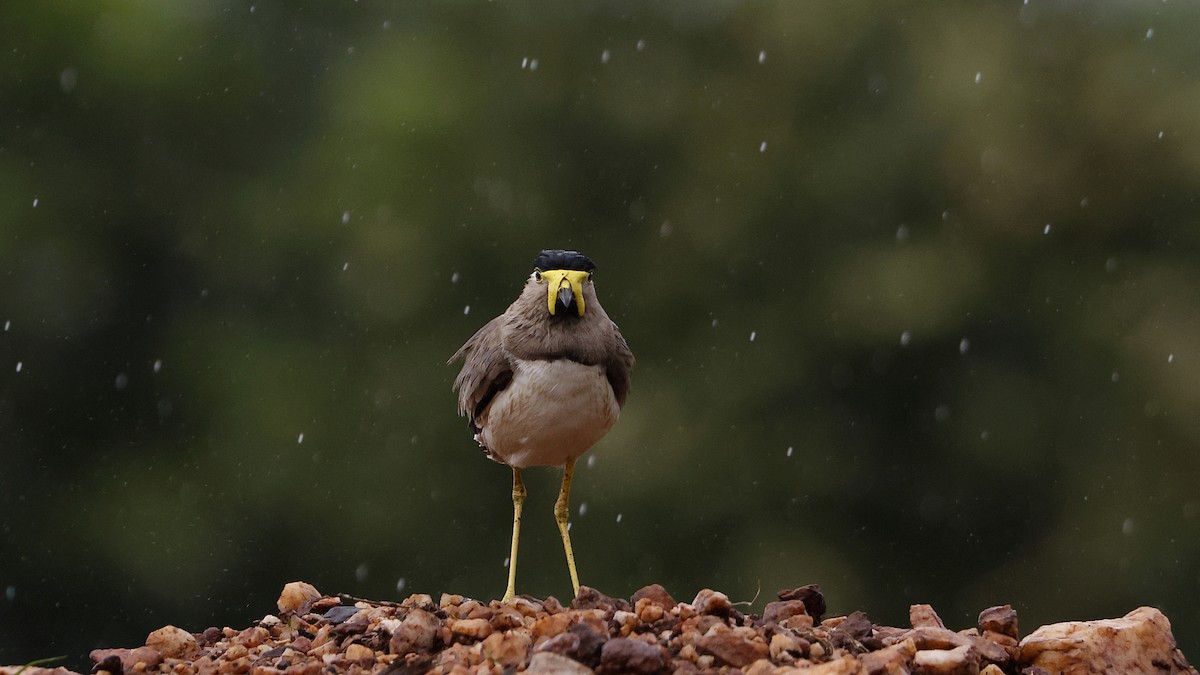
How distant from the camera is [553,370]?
3400 mm

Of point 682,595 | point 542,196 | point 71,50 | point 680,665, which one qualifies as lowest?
point 680,665

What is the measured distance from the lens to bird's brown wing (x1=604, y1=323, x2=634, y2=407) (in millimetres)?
3469

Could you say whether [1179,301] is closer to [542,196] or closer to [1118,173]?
[1118,173]

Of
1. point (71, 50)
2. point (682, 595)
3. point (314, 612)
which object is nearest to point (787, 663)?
point (314, 612)

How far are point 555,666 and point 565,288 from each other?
1.23 m

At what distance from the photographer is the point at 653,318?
7.45 m

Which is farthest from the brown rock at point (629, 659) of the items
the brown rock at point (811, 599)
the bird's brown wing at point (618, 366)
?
the bird's brown wing at point (618, 366)

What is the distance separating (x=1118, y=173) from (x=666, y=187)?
8.46ft

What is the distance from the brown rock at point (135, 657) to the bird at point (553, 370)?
2.81ft

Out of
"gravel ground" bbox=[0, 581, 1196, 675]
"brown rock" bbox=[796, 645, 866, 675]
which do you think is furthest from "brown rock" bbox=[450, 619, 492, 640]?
"brown rock" bbox=[796, 645, 866, 675]

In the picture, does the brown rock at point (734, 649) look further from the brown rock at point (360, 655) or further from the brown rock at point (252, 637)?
the brown rock at point (252, 637)

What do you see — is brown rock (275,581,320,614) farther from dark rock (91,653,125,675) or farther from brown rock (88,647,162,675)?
dark rock (91,653,125,675)

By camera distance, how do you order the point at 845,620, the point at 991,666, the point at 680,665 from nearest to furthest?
1. the point at 680,665
2. the point at 991,666
3. the point at 845,620

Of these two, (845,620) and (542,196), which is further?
(542,196)
